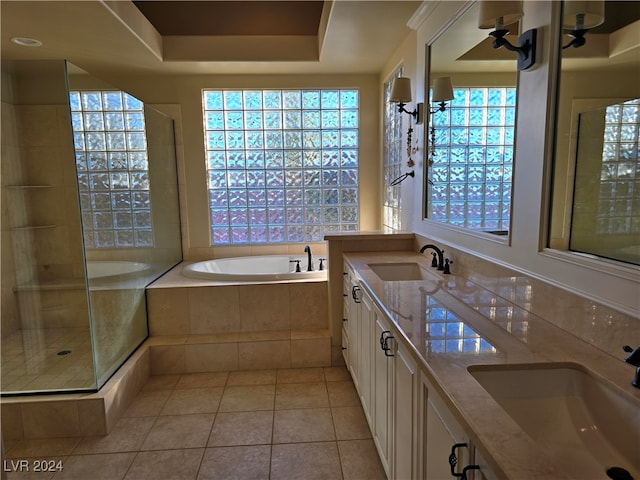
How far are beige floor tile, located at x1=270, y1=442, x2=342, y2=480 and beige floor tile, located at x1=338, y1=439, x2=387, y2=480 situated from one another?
36 millimetres

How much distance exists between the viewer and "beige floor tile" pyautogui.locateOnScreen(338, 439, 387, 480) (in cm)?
177

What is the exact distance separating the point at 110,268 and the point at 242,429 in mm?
1357

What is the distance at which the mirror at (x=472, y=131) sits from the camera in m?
1.63

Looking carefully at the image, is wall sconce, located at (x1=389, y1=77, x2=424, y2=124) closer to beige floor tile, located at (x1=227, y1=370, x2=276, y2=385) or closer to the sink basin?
the sink basin

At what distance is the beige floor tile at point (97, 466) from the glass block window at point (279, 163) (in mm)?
2353

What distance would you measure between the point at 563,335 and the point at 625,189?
46cm

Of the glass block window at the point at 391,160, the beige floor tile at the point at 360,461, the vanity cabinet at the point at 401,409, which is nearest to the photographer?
the vanity cabinet at the point at 401,409

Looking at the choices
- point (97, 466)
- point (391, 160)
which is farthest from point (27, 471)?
point (391, 160)

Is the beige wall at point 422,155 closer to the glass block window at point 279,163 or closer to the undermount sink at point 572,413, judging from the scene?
the glass block window at point 279,163

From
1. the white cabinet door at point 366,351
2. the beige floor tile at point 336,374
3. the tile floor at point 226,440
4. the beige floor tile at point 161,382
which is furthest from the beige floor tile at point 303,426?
the beige floor tile at point 161,382

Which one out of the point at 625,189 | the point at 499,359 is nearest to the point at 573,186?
the point at 625,189

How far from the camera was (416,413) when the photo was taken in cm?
114

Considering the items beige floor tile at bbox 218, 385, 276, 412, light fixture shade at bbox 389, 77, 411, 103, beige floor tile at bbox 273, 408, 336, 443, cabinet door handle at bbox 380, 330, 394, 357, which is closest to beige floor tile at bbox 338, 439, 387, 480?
beige floor tile at bbox 273, 408, 336, 443

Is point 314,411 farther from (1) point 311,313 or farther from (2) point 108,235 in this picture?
(2) point 108,235
